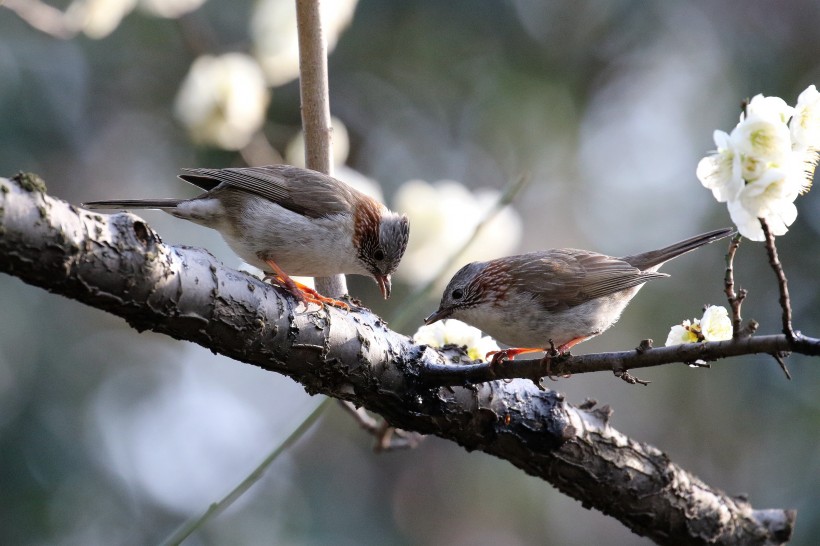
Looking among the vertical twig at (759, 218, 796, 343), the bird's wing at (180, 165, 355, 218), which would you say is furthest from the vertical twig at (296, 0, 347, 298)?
the vertical twig at (759, 218, 796, 343)

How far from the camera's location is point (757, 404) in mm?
9812

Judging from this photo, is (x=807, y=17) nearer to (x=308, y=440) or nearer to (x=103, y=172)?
(x=308, y=440)

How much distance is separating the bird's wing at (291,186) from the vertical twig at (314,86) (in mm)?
106

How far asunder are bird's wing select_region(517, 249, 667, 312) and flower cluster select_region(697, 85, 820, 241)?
2.15 meters

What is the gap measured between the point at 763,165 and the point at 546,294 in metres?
2.38

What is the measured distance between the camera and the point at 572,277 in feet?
16.2

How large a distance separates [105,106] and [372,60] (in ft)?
12.5

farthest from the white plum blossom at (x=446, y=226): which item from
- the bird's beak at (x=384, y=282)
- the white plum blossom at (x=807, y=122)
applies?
the white plum blossom at (x=807, y=122)

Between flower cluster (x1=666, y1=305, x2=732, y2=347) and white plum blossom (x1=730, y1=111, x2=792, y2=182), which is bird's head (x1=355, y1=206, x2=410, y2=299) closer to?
flower cluster (x1=666, y1=305, x2=732, y2=347)

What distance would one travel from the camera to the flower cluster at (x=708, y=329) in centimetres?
287

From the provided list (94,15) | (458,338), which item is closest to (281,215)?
(458,338)

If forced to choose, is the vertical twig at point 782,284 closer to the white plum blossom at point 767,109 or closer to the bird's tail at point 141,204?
the white plum blossom at point 767,109

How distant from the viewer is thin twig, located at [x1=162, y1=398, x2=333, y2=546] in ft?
9.53

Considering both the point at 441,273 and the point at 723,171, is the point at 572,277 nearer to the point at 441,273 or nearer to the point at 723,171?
the point at 441,273
